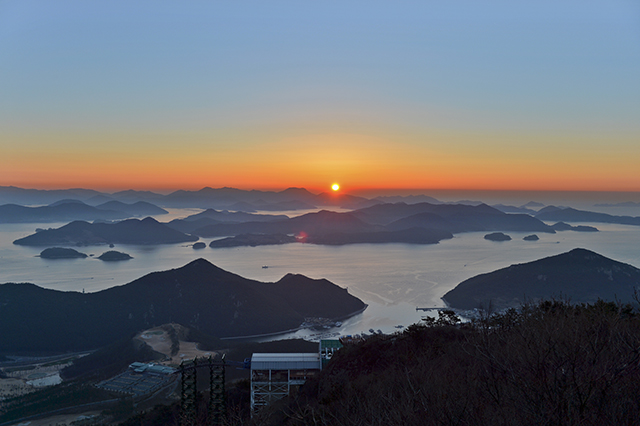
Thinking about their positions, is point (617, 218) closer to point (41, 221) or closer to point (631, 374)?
point (631, 374)

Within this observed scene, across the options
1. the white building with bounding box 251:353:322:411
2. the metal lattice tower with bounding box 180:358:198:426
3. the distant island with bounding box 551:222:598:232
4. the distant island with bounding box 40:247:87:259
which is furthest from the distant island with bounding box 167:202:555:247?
the metal lattice tower with bounding box 180:358:198:426

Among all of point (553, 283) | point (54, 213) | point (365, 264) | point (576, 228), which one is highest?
point (54, 213)

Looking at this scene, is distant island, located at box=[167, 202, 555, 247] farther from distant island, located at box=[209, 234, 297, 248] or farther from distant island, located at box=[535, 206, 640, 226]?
distant island, located at box=[535, 206, 640, 226]

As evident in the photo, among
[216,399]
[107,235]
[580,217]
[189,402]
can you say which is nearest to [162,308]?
[216,399]

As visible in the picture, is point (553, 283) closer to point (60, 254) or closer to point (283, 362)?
point (283, 362)

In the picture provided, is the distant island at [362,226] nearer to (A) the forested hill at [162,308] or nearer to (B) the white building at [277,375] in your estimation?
(A) the forested hill at [162,308]

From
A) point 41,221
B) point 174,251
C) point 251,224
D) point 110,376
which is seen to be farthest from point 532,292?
point 41,221
